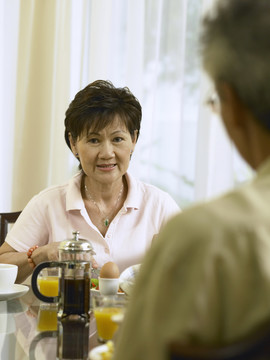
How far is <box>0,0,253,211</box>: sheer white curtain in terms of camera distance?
133 inches

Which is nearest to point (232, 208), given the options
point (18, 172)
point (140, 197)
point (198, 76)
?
point (140, 197)

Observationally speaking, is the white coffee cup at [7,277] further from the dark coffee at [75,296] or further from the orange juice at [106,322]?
the orange juice at [106,322]

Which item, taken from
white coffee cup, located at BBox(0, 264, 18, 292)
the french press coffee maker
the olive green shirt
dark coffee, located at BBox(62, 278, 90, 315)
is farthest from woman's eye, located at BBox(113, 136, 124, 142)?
the olive green shirt

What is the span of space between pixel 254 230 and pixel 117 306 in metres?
0.81

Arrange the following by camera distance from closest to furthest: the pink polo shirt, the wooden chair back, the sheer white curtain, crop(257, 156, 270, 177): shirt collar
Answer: the wooden chair back
crop(257, 156, 270, 177): shirt collar
the pink polo shirt
the sheer white curtain

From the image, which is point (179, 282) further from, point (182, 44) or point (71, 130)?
point (182, 44)

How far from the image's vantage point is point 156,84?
137 inches

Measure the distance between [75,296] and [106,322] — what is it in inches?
6.4

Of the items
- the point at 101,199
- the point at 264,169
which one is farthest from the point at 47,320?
the point at 264,169

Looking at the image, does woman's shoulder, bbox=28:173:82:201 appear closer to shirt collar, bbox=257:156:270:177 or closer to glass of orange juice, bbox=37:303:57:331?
glass of orange juice, bbox=37:303:57:331

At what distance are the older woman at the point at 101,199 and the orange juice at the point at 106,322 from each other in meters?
0.99

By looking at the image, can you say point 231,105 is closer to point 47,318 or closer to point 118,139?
point 47,318

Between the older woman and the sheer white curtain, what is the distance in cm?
77

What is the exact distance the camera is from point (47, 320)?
1716mm
